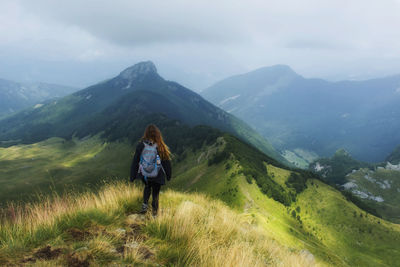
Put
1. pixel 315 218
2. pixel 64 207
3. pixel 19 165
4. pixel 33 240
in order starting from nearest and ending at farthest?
pixel 33 240
pixel 64 207
pixel 315 218
pixel 19 165

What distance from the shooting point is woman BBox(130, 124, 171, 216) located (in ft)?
24.8

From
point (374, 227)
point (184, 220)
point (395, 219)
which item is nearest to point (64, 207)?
point (184, 220)

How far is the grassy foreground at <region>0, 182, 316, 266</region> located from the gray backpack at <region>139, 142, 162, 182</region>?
1394mm

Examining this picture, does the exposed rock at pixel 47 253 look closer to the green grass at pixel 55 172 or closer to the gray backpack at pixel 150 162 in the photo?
the gray backpack at pixel 150 162

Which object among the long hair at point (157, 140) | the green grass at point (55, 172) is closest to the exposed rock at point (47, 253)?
the long hair at point (157, 140)

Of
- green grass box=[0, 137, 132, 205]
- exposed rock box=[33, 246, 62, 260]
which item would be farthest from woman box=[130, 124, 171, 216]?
green grass box=[0, 137, 132, 205]

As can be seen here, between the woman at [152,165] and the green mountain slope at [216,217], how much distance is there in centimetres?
80

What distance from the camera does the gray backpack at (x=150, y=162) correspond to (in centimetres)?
755

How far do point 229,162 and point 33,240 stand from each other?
77400mm

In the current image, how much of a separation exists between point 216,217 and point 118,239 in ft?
11.1

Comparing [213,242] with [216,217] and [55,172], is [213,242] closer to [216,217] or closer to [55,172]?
[216,217]

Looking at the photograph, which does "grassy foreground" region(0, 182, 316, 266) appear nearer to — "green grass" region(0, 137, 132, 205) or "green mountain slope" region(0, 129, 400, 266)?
→ "green mountain slope" region(0, 129, 400, 266)

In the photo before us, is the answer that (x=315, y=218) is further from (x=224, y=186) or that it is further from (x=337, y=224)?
→ (x=224, y=186)

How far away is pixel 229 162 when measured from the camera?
264 feet
